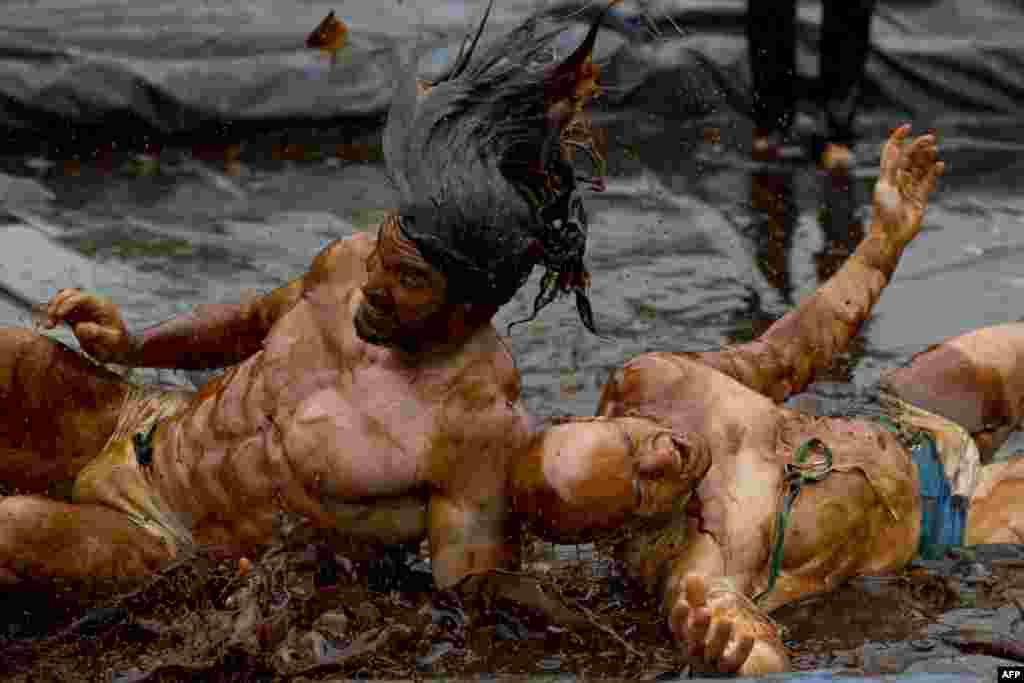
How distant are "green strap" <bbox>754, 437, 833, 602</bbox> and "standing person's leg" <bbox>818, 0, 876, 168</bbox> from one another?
3238mm

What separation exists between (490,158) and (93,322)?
0.91 metres

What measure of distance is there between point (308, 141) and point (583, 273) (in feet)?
11.6

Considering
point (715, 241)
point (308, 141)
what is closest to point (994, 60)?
point (715, 241)

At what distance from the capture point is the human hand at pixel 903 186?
3.47m

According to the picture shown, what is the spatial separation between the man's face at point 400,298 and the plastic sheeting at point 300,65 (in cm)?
327

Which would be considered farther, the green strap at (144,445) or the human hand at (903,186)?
the human hand at (903,186)

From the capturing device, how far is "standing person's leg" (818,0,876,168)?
20.0 ft

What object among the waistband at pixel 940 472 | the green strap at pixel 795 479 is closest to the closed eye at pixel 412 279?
the green strap at pixel 795 479

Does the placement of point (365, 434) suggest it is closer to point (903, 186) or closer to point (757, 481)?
point (757, 481)

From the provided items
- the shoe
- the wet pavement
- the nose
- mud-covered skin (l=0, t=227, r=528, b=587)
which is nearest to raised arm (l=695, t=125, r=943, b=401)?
the wet pavement

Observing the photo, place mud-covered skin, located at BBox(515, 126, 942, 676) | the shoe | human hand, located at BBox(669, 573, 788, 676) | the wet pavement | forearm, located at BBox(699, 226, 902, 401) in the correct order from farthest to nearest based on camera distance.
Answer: the shoe < the wet pavement < forearm, located at BBox(699, 226, 902, 401) < mud-covered skin, located at BBox(515, 126, 942, 676) < human hand, located at BBox(669, 573, 788, 676)

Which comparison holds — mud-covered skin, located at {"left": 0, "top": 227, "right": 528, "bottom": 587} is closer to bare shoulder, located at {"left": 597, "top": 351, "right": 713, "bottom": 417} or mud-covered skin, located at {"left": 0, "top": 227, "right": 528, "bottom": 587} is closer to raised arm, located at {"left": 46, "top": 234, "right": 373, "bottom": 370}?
raised arm, located at {"left": 46, "top": 234, "right": 373, "bottom": 370}

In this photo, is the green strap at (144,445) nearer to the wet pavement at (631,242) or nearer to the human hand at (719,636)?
the wet pavement at (631,242)

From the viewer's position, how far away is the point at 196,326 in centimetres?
317
